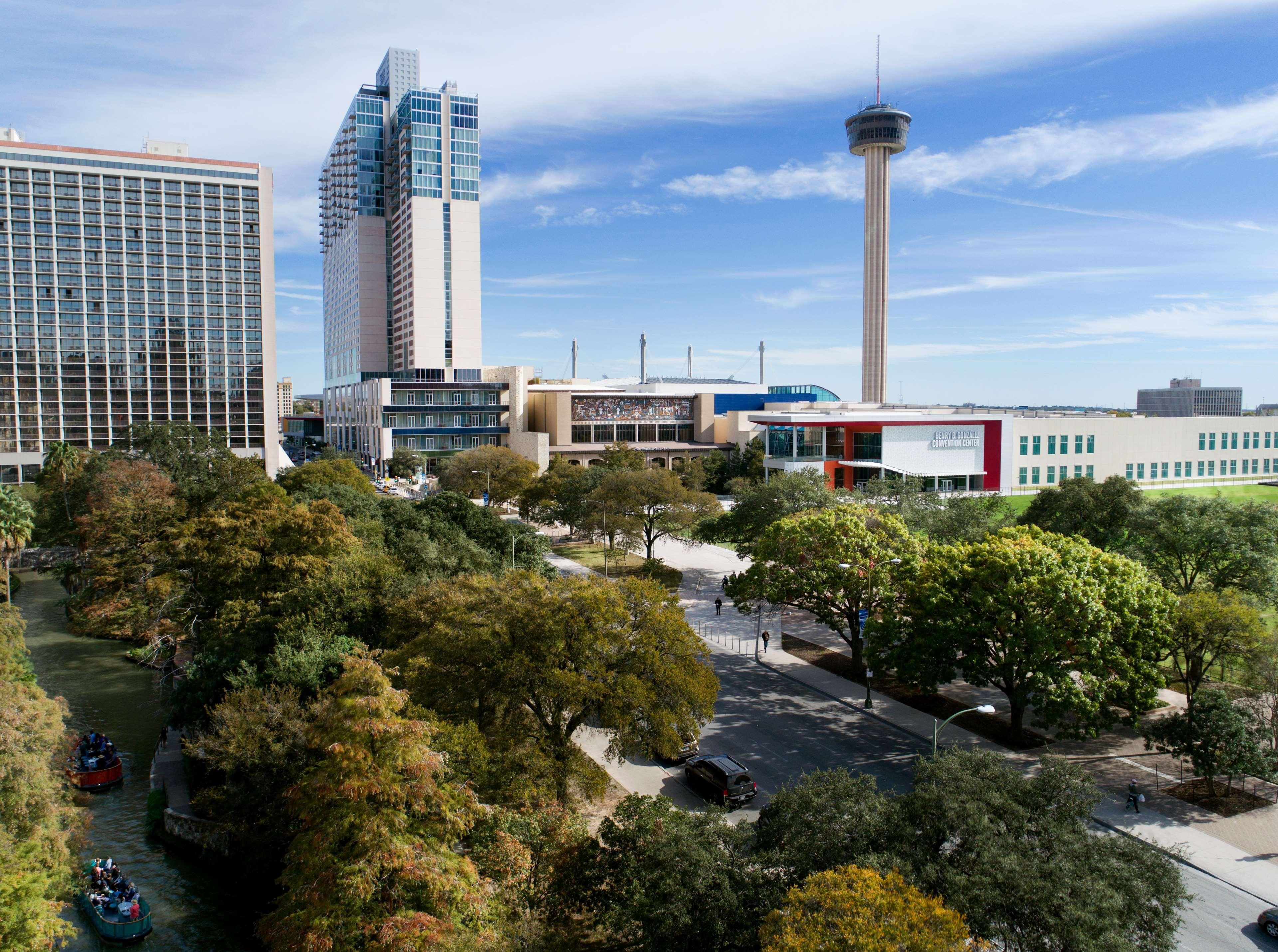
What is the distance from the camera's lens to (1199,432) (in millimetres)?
93125

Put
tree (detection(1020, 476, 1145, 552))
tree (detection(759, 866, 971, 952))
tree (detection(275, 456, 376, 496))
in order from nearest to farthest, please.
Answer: tree (detection(759, 866, 971, 952))
tree (detection(1020, 476, 1145, 552))
tree (detection(275, 456, 376, 496))

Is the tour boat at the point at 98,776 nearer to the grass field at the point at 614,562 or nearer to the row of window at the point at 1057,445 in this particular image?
the grass field at the point at 614,562

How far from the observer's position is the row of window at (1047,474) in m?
88.2

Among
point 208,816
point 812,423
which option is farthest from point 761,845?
point 812,423

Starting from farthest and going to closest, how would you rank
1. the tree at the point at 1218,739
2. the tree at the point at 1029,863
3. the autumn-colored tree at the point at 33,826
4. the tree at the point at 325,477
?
the tree at the point at 325,477, the tree at the point at 1218,739, the autumn-colored tree at the point at 33,826, the tree at the point at 1029,863

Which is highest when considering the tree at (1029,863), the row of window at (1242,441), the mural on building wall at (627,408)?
the mural on building wall at (627,408)

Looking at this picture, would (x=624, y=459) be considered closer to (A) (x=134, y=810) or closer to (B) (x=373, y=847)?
(A) (x=134, y=810)

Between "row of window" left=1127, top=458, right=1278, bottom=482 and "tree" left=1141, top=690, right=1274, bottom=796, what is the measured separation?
7324 cm

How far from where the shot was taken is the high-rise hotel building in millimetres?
129375

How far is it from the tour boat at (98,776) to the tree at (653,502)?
3308 centimetres

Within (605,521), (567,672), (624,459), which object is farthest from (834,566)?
(624,459)

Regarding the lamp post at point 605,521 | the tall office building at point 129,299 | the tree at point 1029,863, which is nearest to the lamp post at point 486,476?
the lamp post at point 605,521

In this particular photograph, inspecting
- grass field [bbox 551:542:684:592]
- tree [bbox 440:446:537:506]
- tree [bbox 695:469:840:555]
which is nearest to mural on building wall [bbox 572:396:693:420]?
tree [bbox 440:446:537:506]

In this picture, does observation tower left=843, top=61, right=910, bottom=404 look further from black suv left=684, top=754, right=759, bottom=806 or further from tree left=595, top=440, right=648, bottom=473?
black suv left=684, top=754, right=759, bottom=806
